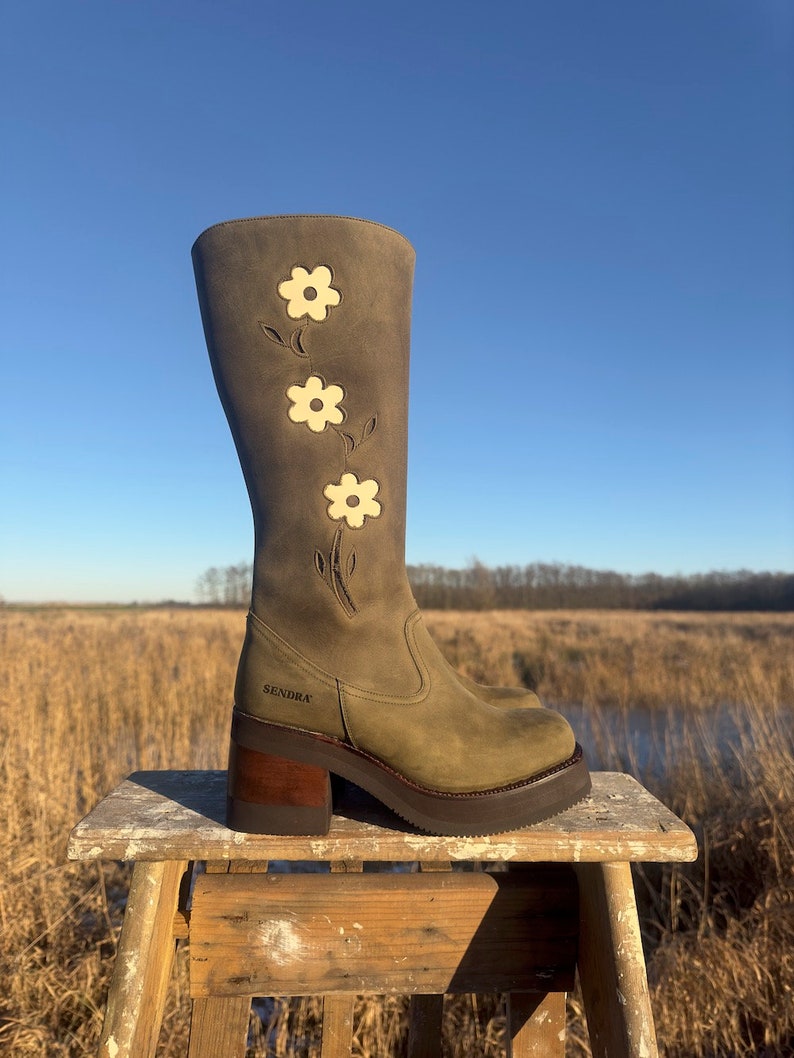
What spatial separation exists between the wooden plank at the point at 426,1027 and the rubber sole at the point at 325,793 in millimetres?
782

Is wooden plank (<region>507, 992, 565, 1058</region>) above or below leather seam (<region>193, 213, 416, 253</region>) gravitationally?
below

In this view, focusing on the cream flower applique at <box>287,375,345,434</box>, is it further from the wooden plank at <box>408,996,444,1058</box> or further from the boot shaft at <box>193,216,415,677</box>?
the wooden plank at <box>408,996,444,1058</box>

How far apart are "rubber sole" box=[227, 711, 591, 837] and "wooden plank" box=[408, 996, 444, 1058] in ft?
2.56

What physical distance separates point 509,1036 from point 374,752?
0.64 meters

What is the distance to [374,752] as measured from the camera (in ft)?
3.01

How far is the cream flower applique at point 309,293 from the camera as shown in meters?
0.90

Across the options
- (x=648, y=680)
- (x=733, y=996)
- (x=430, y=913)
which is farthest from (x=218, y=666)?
(x=430, y=913)

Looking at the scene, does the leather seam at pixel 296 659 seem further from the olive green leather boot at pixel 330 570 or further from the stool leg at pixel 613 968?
the stool leg at pixel 613 968

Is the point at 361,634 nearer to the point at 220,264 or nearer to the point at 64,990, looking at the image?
the point at 220,264

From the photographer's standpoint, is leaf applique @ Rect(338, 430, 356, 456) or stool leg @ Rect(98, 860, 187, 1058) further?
leaf applique @ Rect(338, 430, 356, 456)

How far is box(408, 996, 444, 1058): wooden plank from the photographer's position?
1.38 meters

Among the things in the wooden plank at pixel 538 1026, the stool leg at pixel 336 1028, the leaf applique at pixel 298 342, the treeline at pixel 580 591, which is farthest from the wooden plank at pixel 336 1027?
the treeline at pixel 580 591

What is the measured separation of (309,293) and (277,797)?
695 mm

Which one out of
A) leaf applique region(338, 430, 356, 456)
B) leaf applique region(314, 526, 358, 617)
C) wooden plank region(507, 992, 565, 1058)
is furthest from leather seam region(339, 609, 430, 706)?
wooden plank region(507, 992, 565, 1058)
